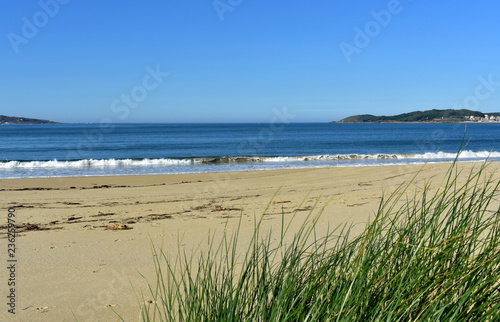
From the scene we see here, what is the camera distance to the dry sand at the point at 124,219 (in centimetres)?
464

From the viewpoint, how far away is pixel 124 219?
9023 mm

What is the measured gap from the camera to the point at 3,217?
946cm

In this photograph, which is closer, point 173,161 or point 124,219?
point 124,219

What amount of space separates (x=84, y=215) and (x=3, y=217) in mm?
1611

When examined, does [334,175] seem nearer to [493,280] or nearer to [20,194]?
[20,194]

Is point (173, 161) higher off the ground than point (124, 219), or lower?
lower

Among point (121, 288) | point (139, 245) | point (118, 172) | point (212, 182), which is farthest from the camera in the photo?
point (118, 172)

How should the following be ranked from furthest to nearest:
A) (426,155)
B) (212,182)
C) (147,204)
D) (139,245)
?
(426,155) → (212,182) → (147,204) → (139,245)

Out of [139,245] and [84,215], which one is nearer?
[139,245]

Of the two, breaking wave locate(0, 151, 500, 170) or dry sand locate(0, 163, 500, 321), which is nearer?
dry sand locate(0, 163, 500, 321)

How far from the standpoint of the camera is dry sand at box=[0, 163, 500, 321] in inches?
183

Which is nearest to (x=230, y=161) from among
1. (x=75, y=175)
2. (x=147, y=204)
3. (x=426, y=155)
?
(x=75, y=175)

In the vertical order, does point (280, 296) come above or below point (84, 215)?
above

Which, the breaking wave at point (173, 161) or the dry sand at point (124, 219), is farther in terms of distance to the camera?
the breaking wave at point (173, 161)
